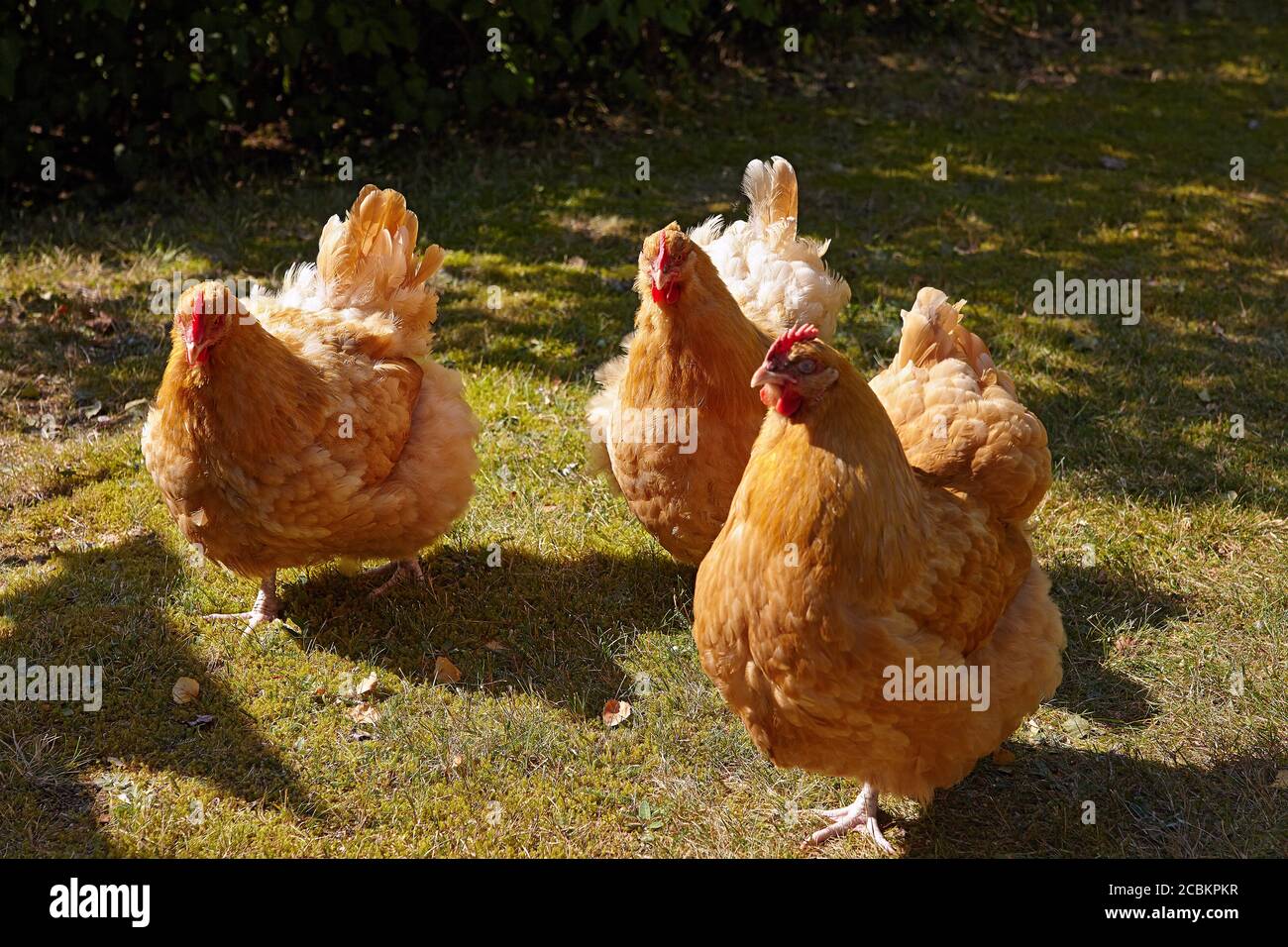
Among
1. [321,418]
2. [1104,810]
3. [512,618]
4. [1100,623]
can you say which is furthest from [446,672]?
[1100,623]

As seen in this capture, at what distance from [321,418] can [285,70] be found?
6.49 meters

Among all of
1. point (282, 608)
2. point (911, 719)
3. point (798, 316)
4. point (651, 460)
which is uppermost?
point (798, 316)

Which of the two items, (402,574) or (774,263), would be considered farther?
(774,263)

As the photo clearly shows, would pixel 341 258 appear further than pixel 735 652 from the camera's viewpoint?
Yes

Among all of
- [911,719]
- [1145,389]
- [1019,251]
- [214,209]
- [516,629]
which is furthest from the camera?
[214,209]

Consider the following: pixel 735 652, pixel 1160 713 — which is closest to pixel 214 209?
pixel 735 652

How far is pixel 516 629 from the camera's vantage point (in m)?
5.35

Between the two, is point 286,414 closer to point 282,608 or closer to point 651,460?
point 282,608

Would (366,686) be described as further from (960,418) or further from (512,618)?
(960,418)

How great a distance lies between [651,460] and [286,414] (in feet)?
5.26

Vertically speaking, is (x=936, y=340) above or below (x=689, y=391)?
above

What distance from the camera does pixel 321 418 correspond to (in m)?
4.85

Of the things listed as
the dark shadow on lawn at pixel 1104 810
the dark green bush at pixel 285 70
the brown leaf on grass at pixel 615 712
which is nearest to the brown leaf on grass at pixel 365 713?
the brown leaf on grass at pixel 615 712

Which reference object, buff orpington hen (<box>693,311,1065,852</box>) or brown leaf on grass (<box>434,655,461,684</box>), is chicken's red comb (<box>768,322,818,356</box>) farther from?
brown leaf on grass (<box>434,655,461,684</box>)
